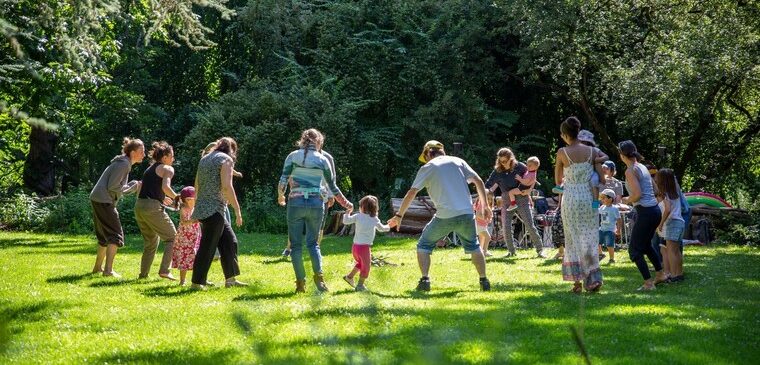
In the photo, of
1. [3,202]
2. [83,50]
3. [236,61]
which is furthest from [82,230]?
[83,50]

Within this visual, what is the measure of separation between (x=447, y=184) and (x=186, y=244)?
12.5 feet

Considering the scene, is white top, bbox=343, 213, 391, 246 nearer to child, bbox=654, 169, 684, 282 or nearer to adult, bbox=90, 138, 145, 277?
adult, bbox=90, 138, 145, 277

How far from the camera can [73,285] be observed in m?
12.9

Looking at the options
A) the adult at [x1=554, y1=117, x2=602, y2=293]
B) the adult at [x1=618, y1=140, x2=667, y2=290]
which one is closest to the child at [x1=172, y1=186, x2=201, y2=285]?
the adult at [x1=554, y1=117, x2=602, y2=293]

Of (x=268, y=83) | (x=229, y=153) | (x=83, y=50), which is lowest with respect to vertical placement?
(x=229, y=153)

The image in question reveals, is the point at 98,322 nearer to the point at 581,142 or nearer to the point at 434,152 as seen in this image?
the point at 434,152

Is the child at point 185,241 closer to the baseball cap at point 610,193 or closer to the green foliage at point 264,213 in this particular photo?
the baseball cap at point 610,193

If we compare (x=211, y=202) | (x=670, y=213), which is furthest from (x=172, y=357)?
(x=670, y=213)

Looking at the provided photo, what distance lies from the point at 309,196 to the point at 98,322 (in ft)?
9.94

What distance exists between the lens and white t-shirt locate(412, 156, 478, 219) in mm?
11346

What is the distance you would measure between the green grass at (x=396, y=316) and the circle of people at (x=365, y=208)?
15.7 inches

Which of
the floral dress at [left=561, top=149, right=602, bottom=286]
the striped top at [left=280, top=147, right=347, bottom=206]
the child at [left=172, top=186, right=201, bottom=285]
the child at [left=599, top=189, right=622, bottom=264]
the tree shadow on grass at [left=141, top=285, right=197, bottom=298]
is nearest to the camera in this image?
the floral dress at [left=561, top=149, right=602, bottom=286]

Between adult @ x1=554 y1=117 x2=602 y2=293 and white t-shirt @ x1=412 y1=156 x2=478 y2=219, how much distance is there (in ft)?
3.47

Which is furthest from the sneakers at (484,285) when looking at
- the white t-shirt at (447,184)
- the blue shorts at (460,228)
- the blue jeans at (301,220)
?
the blue jeans at (301,220)
